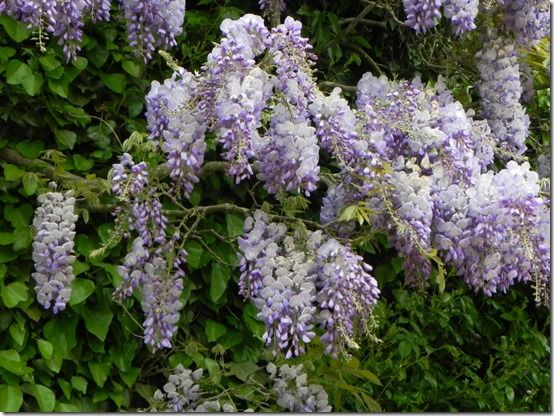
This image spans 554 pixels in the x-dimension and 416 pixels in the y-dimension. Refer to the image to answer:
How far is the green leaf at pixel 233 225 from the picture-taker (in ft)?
10.2

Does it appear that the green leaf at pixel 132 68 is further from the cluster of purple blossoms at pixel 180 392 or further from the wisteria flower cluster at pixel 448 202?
the cluster of purple blossoms at pixel 180 392

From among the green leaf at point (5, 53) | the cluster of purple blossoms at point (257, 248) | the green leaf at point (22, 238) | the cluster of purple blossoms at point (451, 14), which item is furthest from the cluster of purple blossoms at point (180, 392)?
the cluster of purple blossoms at point (451, 14)

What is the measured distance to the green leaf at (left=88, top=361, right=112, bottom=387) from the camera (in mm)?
2912

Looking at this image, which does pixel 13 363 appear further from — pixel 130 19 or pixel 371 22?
pixel 371 22

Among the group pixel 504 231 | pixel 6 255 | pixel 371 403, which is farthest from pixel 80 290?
pixel 504 231

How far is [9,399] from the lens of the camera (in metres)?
2.73

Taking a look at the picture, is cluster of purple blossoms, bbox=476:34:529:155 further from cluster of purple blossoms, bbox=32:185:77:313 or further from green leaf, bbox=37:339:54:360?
green leaf, bbox=37:339:54:360

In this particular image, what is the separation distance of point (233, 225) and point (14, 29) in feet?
2.78

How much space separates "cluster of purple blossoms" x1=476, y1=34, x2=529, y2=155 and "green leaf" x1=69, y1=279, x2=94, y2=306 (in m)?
1.35

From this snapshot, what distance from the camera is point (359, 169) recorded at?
253 cm

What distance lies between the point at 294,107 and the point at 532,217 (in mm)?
652

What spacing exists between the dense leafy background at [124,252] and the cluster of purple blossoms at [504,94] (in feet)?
0.45

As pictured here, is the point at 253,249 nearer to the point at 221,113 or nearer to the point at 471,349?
the point at 221,113

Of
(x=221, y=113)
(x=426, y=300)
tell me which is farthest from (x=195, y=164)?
(x=426, y=300)
